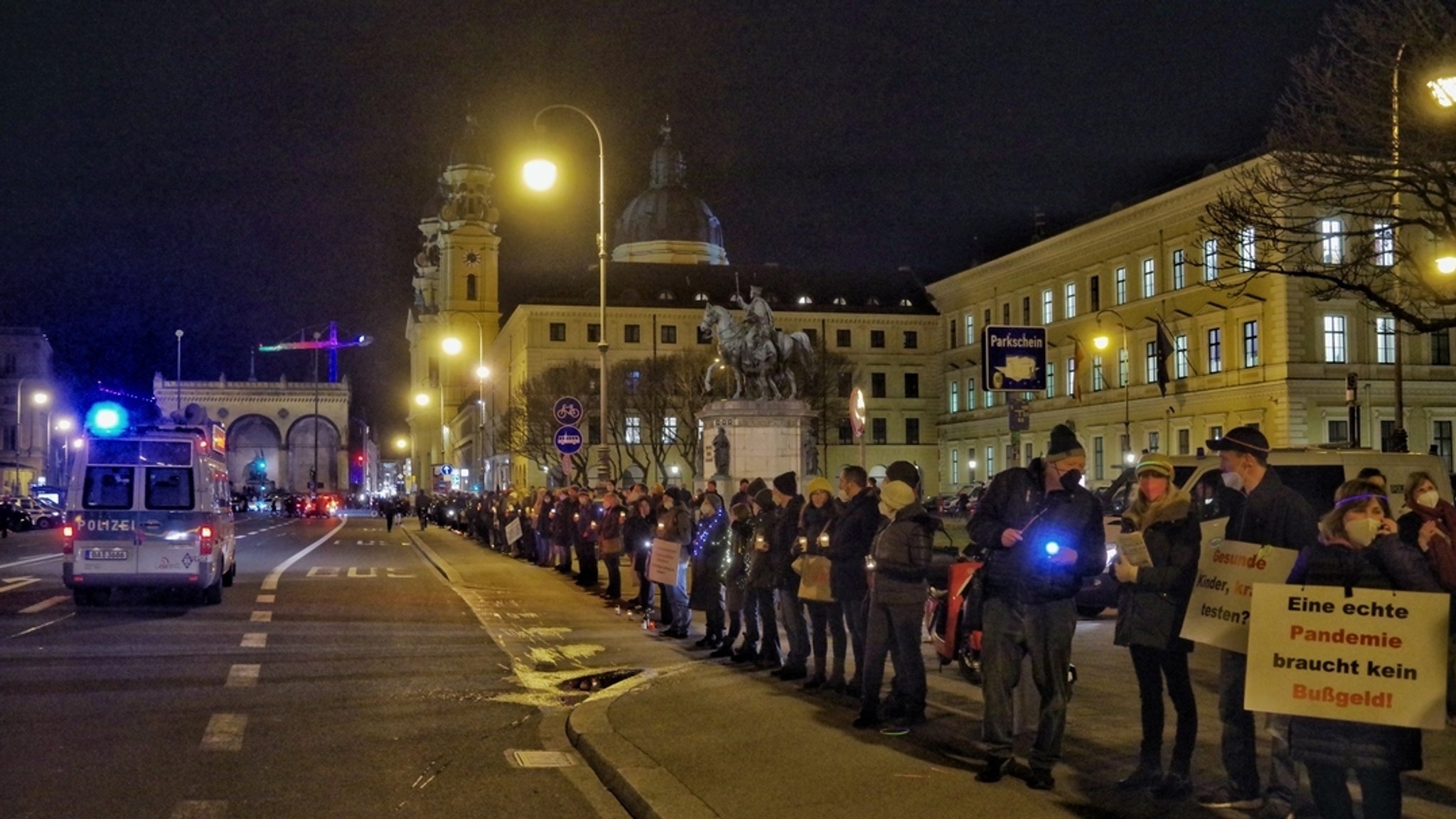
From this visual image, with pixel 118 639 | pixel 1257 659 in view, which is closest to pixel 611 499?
pixel 118 639

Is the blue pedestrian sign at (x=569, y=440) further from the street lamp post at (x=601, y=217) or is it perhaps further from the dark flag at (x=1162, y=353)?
the dark flag at (x=1162, y=353)

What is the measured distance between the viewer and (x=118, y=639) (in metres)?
18.5

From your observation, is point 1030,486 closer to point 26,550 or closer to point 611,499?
point 611,499

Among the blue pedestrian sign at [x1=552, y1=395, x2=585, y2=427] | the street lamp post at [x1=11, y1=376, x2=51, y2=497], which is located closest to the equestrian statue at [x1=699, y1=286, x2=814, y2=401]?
the blue pedestrian sign at [x1=552, y1=395, x2=585, y2=427]

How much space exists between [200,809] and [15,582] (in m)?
22.3

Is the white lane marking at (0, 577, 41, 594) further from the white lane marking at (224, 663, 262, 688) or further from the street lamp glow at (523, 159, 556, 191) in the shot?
the white lane marking at (224, 663, 262, 688)

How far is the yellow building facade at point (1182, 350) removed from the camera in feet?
216

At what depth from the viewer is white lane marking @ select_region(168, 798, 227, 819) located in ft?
29.3

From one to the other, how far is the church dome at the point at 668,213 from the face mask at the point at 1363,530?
4839 inches

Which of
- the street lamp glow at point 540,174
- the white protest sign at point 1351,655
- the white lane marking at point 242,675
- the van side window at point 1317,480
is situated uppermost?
the street lamp glow at point 540,174

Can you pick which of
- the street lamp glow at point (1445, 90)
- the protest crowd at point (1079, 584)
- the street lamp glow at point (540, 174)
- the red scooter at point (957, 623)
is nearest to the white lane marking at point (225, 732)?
the protest crowd at point (1079, 584)

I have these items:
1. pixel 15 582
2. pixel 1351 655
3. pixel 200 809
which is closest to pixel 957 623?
pixel 1351 655

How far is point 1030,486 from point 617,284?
107859mm

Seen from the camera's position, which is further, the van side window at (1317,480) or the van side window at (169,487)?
the van side window at (169,487)
